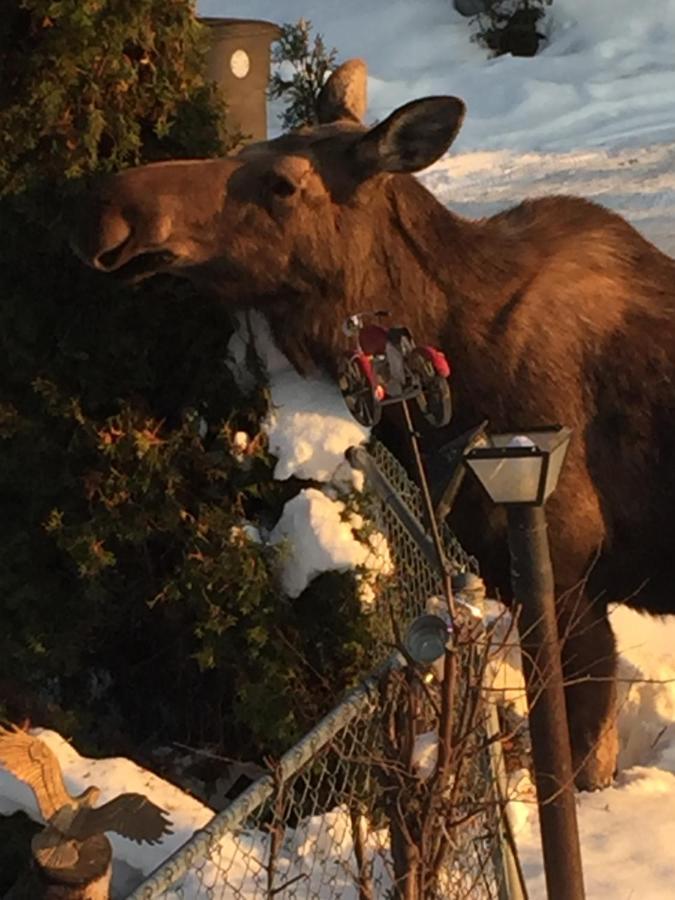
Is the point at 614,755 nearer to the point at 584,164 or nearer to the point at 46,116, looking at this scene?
the point at 46,116

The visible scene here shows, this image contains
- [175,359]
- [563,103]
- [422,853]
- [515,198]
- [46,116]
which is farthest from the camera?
[563,103]

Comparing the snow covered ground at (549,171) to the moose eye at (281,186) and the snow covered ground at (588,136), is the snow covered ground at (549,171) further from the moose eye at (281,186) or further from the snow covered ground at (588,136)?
the moose eye at (281,186)

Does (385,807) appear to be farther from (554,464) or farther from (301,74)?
(301,74)

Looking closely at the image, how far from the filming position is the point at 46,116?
422 cm

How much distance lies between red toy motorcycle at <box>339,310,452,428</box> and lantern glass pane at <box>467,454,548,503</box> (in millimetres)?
222

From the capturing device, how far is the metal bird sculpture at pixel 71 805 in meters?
2.98

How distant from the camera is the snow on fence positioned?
282 cm

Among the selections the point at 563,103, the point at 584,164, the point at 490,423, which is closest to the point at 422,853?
the point at 490,423

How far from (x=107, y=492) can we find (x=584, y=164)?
10.1m

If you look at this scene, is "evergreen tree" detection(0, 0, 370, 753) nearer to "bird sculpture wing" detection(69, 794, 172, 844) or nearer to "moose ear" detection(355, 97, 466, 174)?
"moose ear" detection(355, 97, 466, 174)

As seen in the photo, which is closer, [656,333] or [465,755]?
[465,755]

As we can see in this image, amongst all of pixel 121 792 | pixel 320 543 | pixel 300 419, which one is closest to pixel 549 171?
pixel 300 419

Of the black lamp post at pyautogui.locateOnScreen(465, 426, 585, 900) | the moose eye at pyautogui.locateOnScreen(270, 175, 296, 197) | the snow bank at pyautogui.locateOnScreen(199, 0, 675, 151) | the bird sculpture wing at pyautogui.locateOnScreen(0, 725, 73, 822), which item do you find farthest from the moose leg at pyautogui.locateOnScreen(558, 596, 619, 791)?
the snow bank at pyautogui.locateOnScreen(199, 0, 675, 151)

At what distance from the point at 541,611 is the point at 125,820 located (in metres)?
1.00
